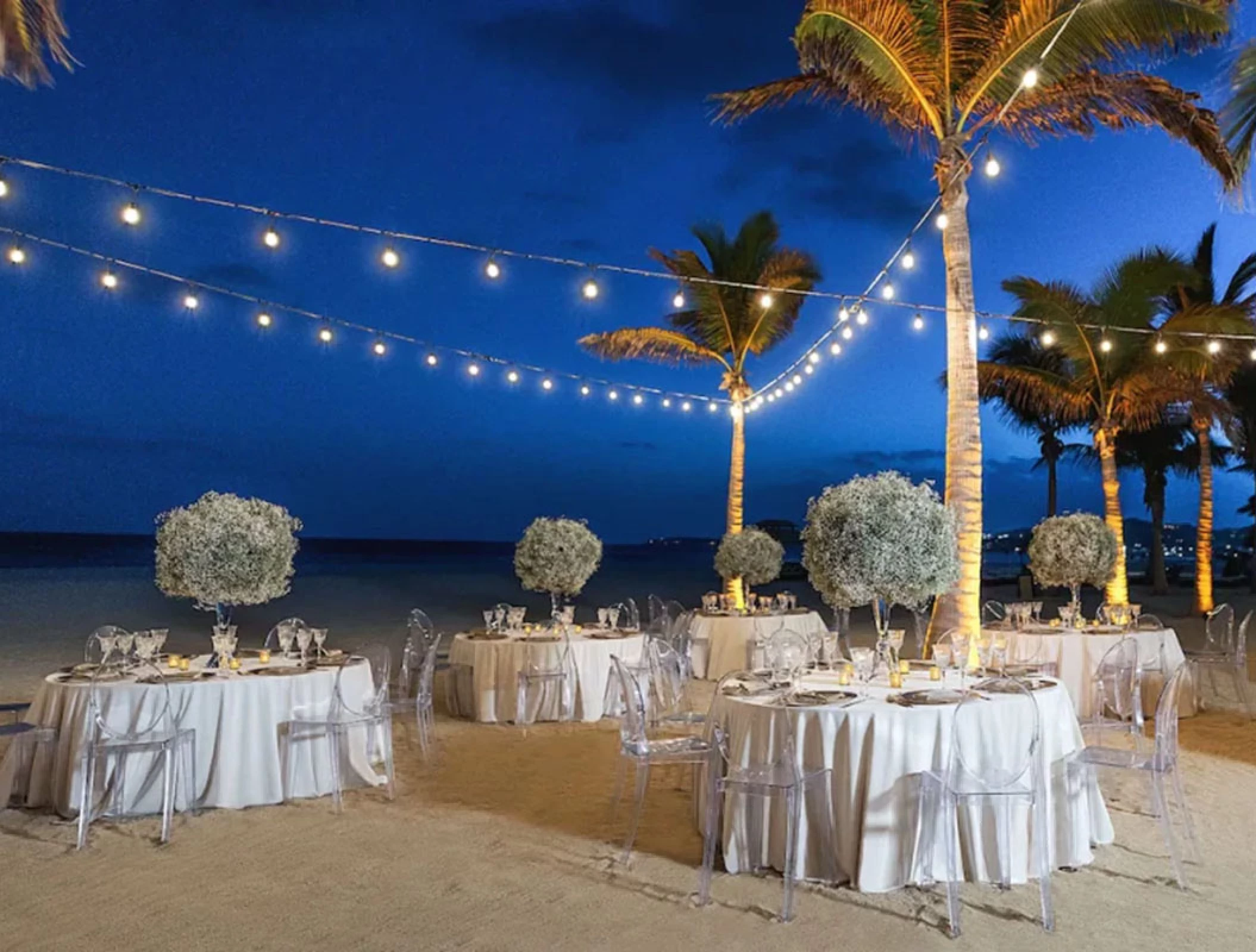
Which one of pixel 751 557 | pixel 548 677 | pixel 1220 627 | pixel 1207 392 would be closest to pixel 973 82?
pixel 1220 627

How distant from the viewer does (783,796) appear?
486cm

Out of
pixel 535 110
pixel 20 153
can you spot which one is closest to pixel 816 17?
pixel 535 110

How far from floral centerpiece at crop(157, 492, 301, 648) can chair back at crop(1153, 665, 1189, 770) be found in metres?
5.50

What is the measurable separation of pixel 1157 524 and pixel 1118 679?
2429cm

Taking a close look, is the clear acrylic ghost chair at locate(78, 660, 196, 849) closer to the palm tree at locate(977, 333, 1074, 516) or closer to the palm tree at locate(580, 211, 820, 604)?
the palm tree at locate(580, 211, 820, 604)

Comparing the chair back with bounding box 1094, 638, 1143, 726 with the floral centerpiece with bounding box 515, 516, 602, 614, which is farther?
the floral centerpiece with bounding box 515, 516, 602, 614

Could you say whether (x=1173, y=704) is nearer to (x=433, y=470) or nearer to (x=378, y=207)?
(x=378, y=207)

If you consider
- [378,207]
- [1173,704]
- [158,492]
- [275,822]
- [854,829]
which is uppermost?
[378,207]

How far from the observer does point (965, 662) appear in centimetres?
568

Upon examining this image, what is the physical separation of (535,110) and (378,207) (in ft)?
12.6

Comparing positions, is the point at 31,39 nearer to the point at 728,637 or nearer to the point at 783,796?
the point at 783,796

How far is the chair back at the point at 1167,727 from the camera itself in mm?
5055

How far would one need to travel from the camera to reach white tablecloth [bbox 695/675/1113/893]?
4.73 m

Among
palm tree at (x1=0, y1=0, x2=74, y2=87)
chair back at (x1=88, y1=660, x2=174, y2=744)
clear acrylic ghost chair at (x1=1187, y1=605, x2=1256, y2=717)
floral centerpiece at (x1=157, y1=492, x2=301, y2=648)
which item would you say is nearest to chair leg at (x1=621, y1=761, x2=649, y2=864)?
chair back at (x1=88, y1=660, x2=174, y2=744)
